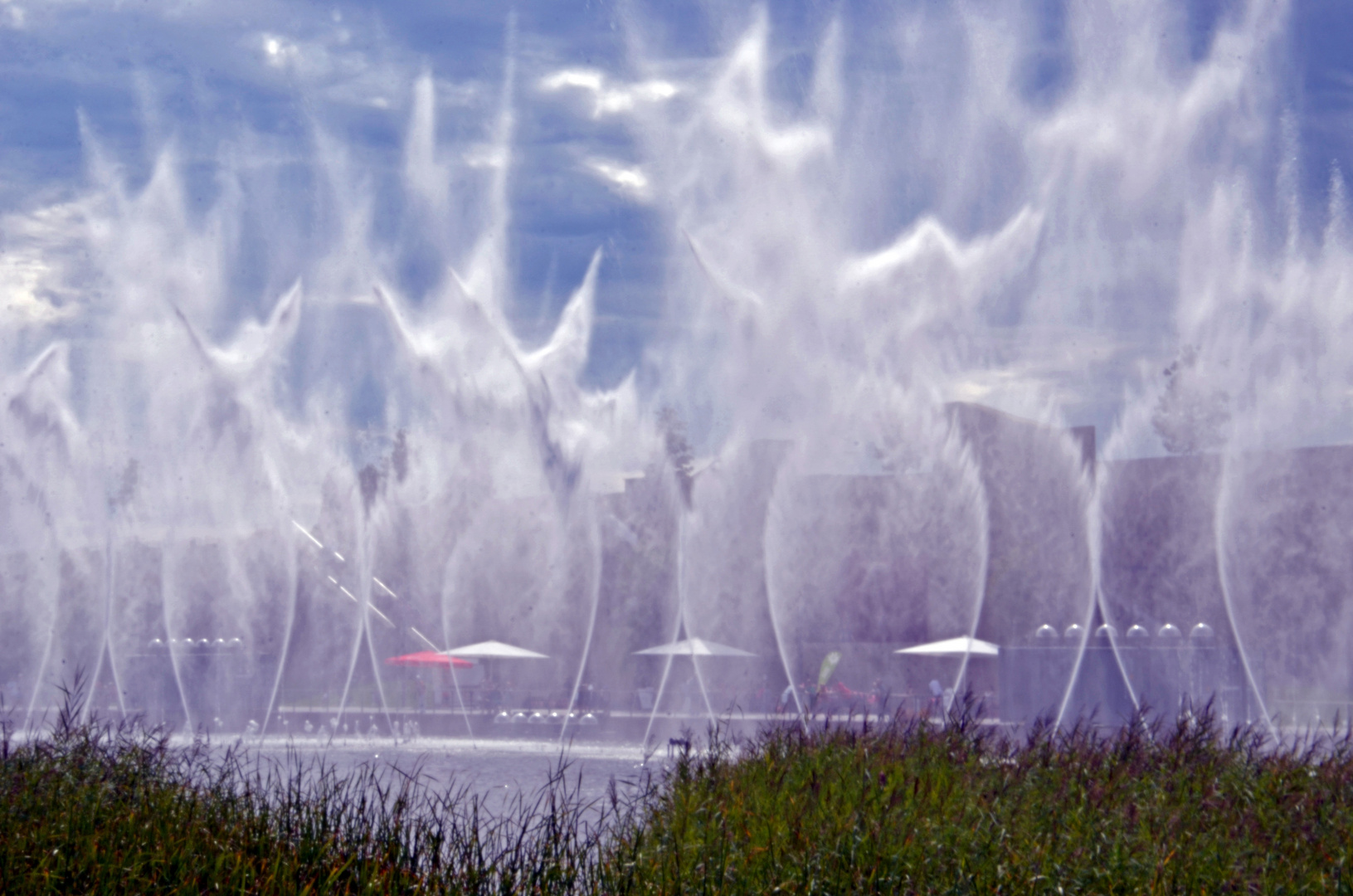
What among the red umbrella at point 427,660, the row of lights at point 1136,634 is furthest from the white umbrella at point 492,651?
the row of lights at point 1136,634

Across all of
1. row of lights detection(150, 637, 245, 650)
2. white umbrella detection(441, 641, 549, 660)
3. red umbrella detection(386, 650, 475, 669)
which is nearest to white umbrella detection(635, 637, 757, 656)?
white umbrella detection(441, 641, 549, 660)

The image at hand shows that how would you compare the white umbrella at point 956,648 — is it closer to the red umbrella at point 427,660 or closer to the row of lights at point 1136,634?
the row of lights at point 1136,634

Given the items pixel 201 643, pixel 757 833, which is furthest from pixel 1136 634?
pixel 201 643

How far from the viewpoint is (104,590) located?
35188 mm

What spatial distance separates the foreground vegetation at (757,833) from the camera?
27.8 feet

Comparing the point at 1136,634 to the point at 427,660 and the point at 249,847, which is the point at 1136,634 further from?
the point at 427,660

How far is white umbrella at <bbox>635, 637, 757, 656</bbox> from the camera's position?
34.1m

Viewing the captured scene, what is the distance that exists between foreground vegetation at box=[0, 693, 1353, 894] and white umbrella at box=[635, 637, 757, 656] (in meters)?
21.2

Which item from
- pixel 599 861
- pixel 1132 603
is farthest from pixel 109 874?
pixel 1132 603

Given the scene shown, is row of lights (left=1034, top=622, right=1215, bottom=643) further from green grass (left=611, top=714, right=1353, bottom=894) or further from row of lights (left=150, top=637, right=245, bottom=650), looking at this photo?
row of lights (left=150, top=637, right=245, bottom=650)

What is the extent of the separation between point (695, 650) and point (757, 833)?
24209 mm

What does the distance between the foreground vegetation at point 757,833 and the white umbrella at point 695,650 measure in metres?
21.2

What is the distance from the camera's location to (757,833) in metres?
9.84

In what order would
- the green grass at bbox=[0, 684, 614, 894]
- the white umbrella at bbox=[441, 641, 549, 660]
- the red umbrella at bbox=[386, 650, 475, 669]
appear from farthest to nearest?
1. the red umbrella at bbox=[386, 650, 475, 669]
2. the white umbrella at bbox=[441, 641, 549, 660]
3. the green grass at bbox=[0, 684, 614, 894]
